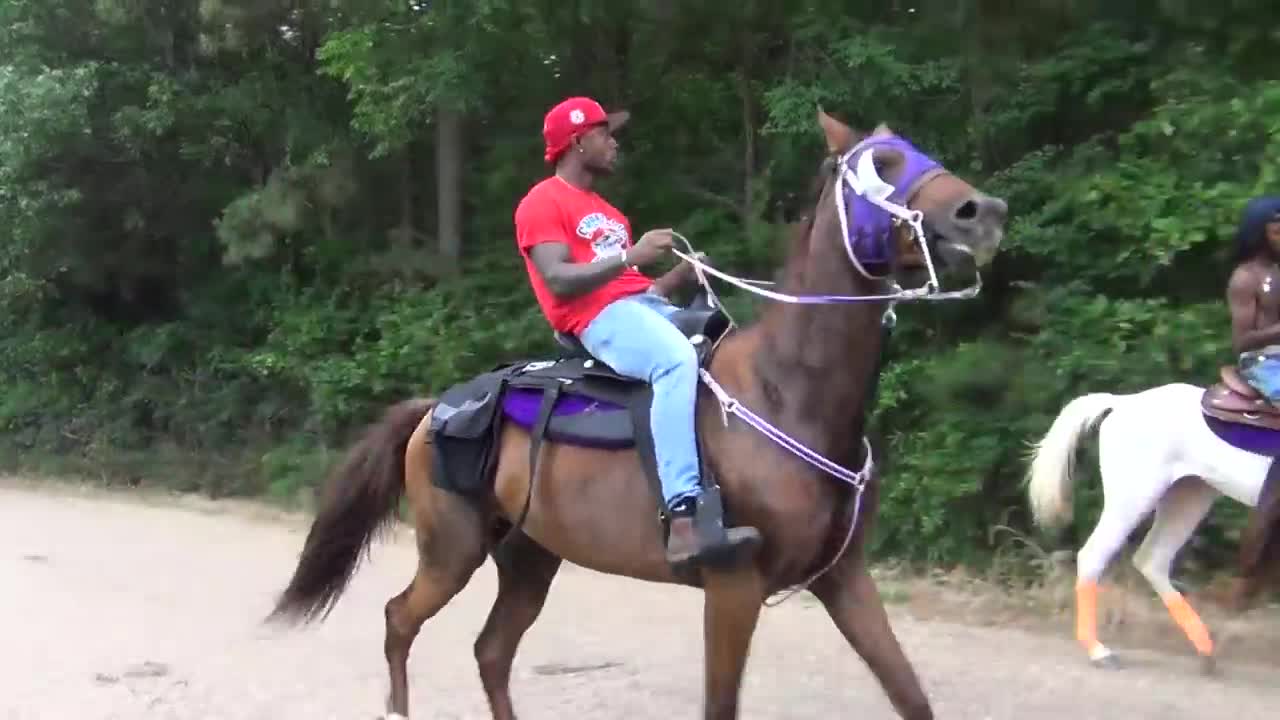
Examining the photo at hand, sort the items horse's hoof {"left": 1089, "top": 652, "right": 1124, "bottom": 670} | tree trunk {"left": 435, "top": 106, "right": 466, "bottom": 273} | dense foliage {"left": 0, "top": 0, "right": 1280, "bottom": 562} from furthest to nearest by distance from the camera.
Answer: tree trunk {"left": 435, "top": 106, "right": 466, "bottom": 273}, dense foliage {"left": 0, "top": 0, "right": 1280, "bottom": 562}, horse's hoof {"left": 1089, "top": 652, "right": 1124, "bottom": 670}

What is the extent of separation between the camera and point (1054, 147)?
969 centimetres

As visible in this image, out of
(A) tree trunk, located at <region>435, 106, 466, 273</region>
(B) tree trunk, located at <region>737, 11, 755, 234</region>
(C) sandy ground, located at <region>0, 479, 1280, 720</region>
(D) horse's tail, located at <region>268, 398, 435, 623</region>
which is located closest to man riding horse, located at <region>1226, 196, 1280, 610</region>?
(C) sandy ground, located at <region>0, 479, 1280, 720</region>

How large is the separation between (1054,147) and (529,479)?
5.90m

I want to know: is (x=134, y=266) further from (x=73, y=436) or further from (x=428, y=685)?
(x=428, y=685)

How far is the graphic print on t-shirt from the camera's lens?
5.07m

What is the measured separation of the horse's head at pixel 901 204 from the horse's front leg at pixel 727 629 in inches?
44.7

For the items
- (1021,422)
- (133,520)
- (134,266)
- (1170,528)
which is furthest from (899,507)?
(134,266)

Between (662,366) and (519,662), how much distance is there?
3213 millimetres

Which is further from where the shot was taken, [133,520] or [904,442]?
[133,520]

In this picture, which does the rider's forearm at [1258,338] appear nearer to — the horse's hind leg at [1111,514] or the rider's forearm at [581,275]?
the horse's hind leg at [1111,514]

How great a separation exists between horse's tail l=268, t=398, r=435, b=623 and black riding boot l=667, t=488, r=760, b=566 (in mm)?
1950

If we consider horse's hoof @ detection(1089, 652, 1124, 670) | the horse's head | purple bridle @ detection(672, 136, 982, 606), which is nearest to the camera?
the horse's head

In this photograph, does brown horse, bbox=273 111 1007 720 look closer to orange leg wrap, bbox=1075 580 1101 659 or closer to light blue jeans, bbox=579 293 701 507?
light blue jeans, bbox=579 293 701 507

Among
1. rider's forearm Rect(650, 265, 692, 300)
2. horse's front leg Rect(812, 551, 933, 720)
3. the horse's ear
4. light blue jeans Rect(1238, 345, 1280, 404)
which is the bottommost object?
horse's front leg Rect(812, 551, 933, 720)
